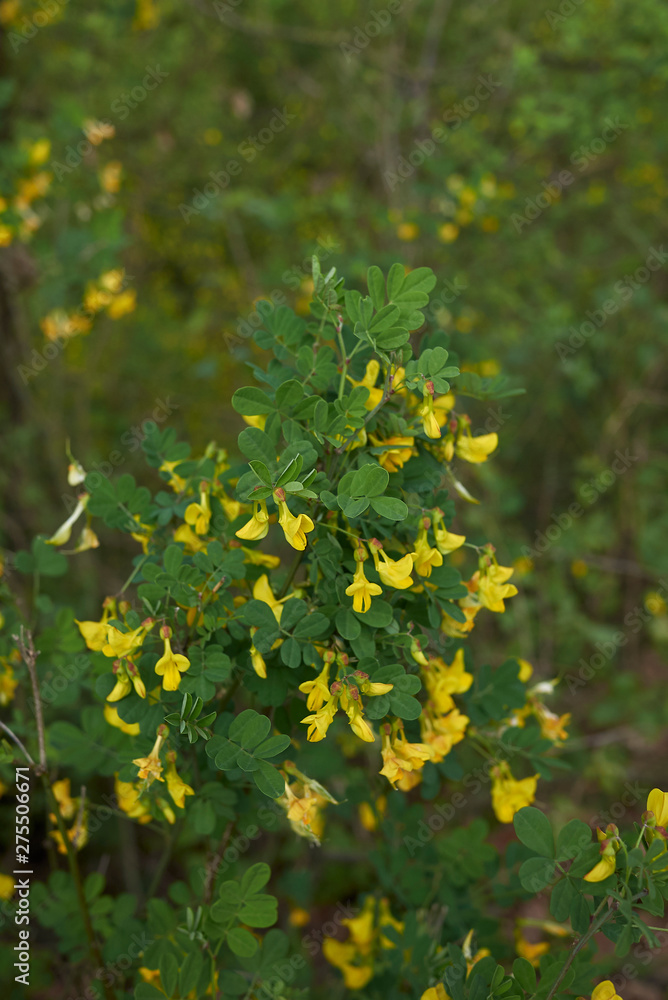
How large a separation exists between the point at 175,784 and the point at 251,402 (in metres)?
0.52

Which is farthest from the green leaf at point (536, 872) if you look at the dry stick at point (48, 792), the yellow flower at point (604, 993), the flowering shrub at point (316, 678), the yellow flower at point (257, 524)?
the dry stick at point (48, 792)

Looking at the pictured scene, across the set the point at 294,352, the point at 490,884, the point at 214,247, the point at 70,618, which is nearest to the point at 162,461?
the point at 294,352

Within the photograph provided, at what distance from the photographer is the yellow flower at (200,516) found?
1.00m

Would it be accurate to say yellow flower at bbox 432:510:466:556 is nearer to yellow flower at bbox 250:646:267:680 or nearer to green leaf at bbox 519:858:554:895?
yellow flower at bbox 250:646:267:680

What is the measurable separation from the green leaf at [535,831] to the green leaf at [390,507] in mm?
446

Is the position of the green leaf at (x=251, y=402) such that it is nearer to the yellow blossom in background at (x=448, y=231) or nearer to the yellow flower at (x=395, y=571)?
the yellow flower at (x=395, y=571)

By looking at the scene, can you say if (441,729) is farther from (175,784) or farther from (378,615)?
(175,784)

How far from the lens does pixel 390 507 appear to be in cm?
84

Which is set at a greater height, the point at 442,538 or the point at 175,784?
the point at 442,538

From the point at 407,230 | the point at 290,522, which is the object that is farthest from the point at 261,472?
the point at 407,230

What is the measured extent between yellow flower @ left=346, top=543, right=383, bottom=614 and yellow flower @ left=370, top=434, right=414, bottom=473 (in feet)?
0.46

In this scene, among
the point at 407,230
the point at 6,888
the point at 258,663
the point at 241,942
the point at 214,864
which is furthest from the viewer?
the point at 407,230

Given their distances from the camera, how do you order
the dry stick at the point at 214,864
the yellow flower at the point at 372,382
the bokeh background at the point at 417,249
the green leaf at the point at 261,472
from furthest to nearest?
the bokeh background at the point at 417,249 < the dry stick at the point at 214,864 < the yellow flower at the point at 372,382 < the green leaf at the point at 261,472

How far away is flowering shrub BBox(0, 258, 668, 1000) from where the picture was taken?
2.89 feet
